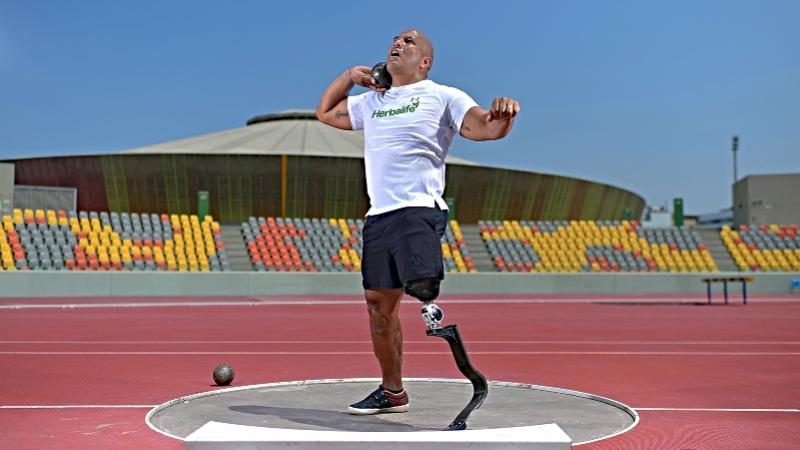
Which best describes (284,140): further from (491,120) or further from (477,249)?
(491,120)

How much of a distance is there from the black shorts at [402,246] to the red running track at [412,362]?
142 centimetres

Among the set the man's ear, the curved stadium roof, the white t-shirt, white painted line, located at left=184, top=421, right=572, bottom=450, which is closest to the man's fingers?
the white t-shirt

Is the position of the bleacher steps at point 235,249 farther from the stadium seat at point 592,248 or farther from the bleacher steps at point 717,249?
the bleacher steps at point 717,249

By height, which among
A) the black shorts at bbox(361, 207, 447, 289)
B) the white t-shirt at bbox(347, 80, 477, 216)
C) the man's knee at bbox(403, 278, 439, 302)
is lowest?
the man's knee at bbox(403, 278, 439, 302)

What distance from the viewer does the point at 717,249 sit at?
35375 millimetres

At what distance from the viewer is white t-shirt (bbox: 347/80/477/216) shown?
4847 millimetres

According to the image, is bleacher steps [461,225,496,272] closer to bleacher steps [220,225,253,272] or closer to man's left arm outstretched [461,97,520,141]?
bleacher steps [220,225,253,272]

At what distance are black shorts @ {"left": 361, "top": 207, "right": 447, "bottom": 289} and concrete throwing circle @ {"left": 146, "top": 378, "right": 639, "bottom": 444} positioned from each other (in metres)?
0.89

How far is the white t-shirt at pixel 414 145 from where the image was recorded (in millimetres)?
4847

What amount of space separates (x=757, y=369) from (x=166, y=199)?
38.0 meters

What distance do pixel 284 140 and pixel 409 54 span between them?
4707 cm

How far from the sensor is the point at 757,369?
8086mm

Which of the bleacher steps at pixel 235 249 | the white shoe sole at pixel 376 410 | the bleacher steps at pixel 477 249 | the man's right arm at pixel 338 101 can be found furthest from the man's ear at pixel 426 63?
the bleacher steps at pixel 477 249

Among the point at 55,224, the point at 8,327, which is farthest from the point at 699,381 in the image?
the point at 55,224
